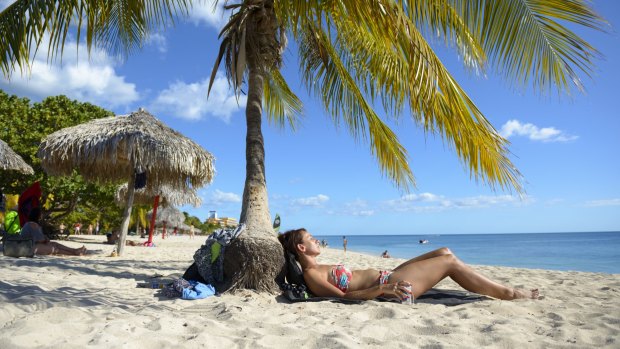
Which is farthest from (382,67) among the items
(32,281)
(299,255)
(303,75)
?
(32,281)

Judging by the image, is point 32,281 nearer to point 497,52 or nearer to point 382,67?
point 382,67

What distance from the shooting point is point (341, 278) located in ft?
10.6

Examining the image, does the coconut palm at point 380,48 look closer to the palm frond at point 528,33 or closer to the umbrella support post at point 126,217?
the palm frond at point 528,33

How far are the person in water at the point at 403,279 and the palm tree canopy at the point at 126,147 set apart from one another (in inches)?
182

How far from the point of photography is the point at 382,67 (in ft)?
15.1

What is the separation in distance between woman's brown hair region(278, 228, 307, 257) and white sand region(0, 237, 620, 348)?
46 cm

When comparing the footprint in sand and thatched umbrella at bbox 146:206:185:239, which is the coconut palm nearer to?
the footprint in sand

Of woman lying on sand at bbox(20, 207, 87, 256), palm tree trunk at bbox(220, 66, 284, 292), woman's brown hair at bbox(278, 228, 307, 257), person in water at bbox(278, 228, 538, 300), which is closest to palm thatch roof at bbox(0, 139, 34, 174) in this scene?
woman lying on sand at bbox(20, 207, 87, 256)

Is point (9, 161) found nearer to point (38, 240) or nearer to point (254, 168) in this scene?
point (38, 240)

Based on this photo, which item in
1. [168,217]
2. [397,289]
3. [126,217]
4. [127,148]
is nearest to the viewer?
[397,289]

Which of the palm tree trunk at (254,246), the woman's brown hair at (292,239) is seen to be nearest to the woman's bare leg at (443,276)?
the woman's brown hair at (292,239)

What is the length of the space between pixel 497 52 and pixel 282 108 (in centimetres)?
403

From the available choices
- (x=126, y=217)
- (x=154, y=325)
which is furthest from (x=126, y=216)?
(x=154, y=325)

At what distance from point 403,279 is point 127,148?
18.6 ft
